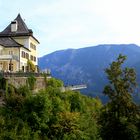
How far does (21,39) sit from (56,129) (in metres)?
41.7

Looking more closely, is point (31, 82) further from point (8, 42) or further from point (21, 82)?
point (8, 42)

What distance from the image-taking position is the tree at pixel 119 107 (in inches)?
2445

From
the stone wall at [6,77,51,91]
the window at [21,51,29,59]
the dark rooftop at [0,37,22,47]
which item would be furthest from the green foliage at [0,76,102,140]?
the window at [21,51,29,59]

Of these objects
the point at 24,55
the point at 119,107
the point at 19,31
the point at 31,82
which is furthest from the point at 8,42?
the point at 119,107

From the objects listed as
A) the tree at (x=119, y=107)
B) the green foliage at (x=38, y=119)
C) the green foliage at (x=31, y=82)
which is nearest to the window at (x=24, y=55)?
the green foliage at (x=31, y=82)

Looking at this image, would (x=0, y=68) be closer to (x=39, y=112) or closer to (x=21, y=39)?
(x=21, y=39)

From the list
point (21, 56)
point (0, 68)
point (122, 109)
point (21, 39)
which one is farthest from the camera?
point (21, 39)

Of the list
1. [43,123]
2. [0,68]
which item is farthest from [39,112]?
[0,68]

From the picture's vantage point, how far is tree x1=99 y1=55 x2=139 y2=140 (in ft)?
204

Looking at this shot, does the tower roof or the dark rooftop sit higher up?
the tower roof

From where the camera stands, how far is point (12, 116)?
5869cm

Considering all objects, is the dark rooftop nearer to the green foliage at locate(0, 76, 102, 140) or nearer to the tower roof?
the tower roof

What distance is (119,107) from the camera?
2482 inches

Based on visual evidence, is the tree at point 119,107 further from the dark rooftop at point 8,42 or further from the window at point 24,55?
the window at point 24,55
